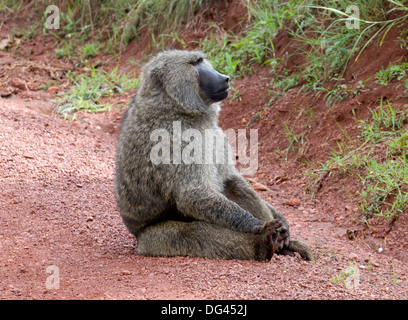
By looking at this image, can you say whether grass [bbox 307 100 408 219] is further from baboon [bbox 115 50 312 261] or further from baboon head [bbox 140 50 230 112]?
baboon head [bbox 140 50 230 112]

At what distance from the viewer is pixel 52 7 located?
31.5 ft

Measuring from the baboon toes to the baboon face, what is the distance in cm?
91

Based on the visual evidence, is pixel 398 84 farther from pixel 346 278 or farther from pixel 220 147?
pixel 346 278

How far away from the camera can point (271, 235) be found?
3.32 meters

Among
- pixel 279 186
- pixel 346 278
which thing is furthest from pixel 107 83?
pixel 346 278

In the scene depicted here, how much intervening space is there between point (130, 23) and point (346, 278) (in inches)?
253

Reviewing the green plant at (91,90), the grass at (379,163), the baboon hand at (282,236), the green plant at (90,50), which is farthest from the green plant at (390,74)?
the green plant at (90,50)

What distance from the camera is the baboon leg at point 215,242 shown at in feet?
11.1

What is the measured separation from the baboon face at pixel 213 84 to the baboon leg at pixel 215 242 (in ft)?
2.77

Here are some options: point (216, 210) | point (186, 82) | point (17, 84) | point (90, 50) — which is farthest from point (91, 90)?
point (216, 210)

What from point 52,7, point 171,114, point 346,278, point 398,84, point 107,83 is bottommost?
point 346,278

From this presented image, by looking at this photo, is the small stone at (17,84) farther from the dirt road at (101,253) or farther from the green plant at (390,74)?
the green plant at (390,74)

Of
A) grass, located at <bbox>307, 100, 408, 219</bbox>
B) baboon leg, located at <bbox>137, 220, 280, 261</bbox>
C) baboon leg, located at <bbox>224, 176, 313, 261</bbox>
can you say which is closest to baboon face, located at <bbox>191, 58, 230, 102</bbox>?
baboon leg, located at <bbox>224, 176, 313, 261</bbox>

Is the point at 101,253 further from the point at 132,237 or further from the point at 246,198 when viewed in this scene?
the point at 246,198
